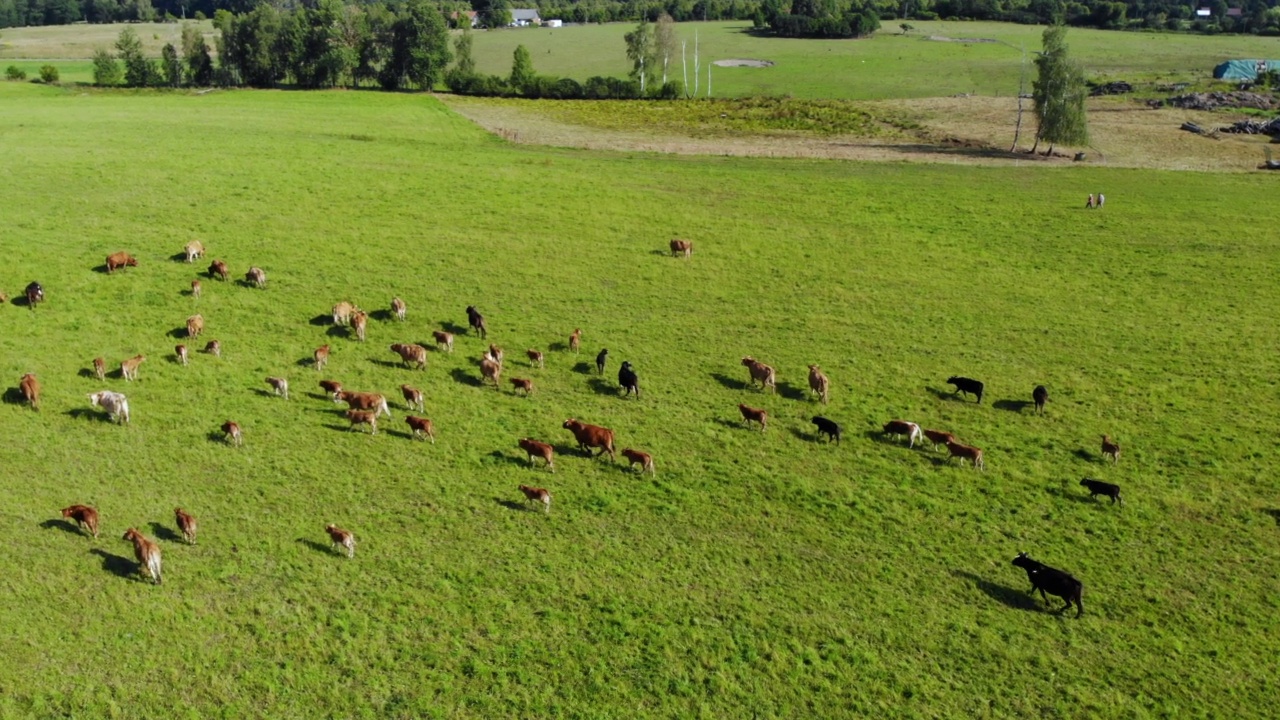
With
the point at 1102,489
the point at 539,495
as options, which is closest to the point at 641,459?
the point at 539,495

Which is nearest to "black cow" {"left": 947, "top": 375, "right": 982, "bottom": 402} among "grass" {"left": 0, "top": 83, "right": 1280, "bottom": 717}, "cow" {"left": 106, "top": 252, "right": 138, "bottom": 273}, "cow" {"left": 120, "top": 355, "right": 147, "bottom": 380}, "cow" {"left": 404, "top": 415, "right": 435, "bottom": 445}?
"grass" {"left": 0, "top": 83, "right": 1280, "bottom": 717}

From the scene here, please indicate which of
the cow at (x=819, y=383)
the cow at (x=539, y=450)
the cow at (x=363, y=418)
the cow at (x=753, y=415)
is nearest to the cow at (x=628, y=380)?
the cow at (x=753, y=415)

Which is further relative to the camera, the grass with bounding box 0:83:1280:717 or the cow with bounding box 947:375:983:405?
the cow with bounding box 947:375:983:405

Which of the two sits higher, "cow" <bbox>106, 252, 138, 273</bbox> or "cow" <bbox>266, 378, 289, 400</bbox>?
"cow" <bbox>106, 252, 138, 273</bbox>

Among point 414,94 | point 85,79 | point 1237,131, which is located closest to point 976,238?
point 1237,131

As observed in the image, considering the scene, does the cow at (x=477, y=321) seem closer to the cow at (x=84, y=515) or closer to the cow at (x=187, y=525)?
the cow at (x=187, y=525)

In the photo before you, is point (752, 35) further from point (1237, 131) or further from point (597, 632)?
point (597, 632)

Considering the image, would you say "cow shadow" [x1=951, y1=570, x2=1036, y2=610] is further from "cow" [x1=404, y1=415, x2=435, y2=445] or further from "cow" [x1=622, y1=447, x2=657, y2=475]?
"cow" [x1=404, y1=415, x2=435, y2=445]
